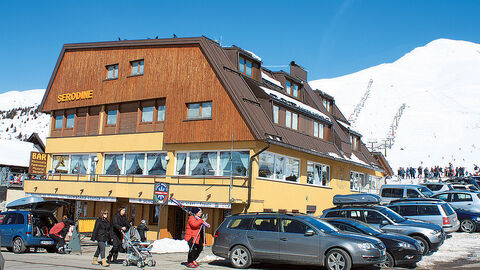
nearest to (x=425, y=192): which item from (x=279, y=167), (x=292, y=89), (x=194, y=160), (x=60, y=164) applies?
(x=279, y=167)

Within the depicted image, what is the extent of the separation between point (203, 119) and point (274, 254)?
12105 mm

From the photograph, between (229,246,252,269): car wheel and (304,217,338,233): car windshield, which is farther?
(229,246,252,269): car wheel

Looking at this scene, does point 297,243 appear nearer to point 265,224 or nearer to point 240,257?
point 265,224

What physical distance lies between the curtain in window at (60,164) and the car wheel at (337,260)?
76.9 ft

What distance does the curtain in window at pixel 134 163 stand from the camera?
2809 cm

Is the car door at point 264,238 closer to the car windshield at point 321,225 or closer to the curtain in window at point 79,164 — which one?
the car windshield at point 321,225

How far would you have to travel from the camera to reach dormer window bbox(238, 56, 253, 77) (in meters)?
27.2

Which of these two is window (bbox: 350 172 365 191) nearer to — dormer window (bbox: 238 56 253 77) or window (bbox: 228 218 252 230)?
dormer window (bbox: 238 56 253 77)

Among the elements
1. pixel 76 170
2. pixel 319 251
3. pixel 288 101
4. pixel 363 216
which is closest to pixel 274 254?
pixel 319 251

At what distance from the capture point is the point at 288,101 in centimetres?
2666

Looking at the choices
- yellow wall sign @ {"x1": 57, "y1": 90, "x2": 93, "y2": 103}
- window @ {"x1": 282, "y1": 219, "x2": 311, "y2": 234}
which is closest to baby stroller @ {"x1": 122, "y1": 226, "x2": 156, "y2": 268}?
window @ {"x1": 282, "y1": 219, "x2": 311, "y2": 234}

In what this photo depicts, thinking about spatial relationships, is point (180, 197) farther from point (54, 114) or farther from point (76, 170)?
point (54, 114)

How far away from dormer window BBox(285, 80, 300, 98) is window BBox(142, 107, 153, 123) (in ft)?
28.7

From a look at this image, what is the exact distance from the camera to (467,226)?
2394 cm
